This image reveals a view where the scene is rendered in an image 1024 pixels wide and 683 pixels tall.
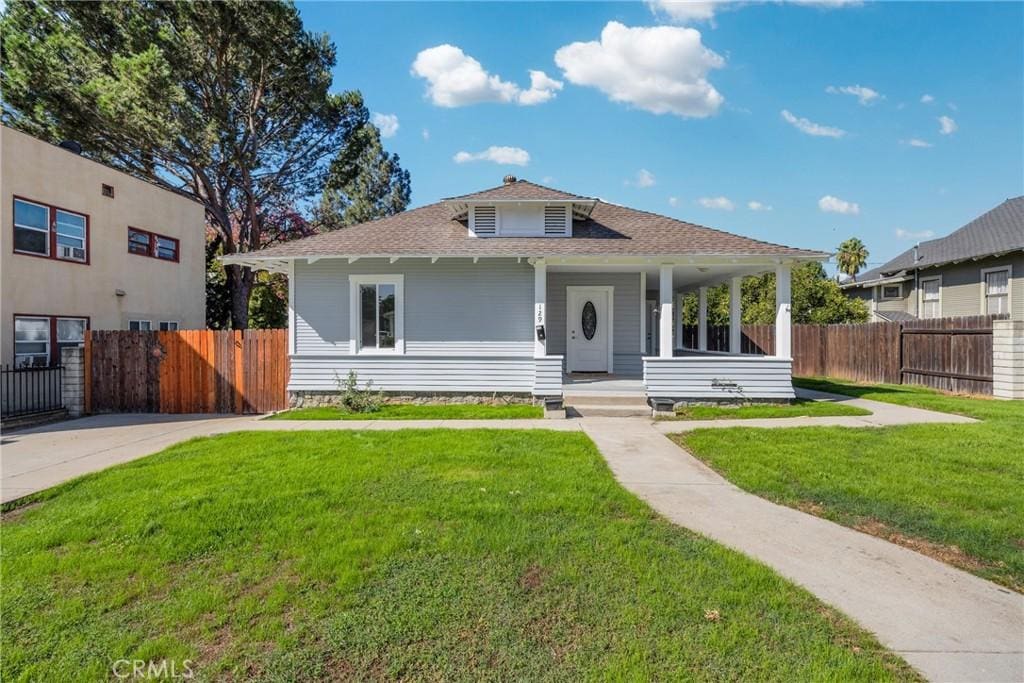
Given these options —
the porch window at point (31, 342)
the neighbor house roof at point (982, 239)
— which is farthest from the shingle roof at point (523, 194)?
the neighbor house roof at point (982, 239)

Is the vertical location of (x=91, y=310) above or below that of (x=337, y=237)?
below

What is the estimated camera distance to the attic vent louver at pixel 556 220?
12.1m

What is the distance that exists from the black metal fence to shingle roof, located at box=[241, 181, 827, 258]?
17.7 feet

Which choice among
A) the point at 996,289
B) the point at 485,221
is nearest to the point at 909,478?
the point at 485,221

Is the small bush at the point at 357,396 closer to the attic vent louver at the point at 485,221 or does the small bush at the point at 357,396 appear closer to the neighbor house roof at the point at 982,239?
the attic vent louver at the point at 485,221

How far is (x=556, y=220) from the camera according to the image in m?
12.1

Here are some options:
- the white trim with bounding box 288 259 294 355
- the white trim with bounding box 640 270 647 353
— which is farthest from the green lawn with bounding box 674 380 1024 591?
the white trim with bounding box 288 259 294 355

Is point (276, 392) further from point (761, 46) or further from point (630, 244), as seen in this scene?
point (761, 46)

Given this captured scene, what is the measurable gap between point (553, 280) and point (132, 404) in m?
10.4

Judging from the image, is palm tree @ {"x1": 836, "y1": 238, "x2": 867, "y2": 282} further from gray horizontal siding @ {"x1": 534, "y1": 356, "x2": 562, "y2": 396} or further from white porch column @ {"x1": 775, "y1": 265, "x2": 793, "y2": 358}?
gray horizontal siding @ {"x1": 534, "y1": 356, "x2": 562, "y2": 396}

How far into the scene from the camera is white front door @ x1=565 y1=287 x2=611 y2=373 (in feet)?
41.9

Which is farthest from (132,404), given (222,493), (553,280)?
(553,280)

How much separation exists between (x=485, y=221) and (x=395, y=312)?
10.1 feet

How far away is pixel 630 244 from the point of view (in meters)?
11.4
